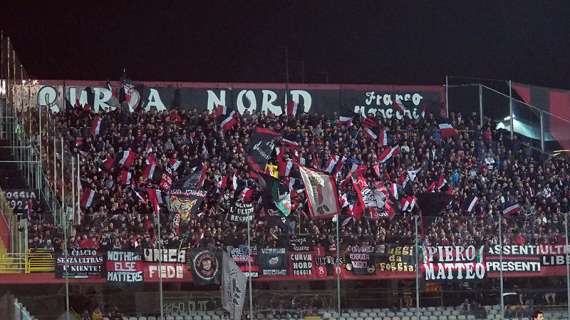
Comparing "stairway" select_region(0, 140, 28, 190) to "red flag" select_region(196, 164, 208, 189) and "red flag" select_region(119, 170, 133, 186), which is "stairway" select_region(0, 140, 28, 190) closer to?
"red flag" select_region(119, 170, 133, 186)

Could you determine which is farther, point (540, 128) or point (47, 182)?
point (540, 128)

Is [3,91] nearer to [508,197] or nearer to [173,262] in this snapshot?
[173,262]

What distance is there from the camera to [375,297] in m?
32.2

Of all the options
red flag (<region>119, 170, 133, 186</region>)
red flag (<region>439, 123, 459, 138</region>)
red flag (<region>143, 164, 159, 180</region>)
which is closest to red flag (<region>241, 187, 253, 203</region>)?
red flag (<region>143, 164, 159, 180</region>)

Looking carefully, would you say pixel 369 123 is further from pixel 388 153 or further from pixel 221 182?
pixel 221 182

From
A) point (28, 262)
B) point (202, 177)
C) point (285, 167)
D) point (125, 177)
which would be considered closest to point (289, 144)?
point (285, 167)

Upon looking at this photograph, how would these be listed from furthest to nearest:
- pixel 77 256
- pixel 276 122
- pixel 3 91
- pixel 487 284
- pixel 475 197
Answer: pixel 276 122
pixel 475 197
pixel 3 91
pixel 487 284
pixel 77 256

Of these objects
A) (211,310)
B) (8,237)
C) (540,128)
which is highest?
(540,128)

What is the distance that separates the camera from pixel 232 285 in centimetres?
3017

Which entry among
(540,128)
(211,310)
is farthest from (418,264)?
(540,128)

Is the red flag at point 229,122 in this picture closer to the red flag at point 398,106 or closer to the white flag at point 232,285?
the red flag at point 398,106

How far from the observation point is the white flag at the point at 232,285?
98.1 feet

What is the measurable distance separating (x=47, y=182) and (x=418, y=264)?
9962 mm

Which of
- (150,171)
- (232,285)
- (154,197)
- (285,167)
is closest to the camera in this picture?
(232,285)
